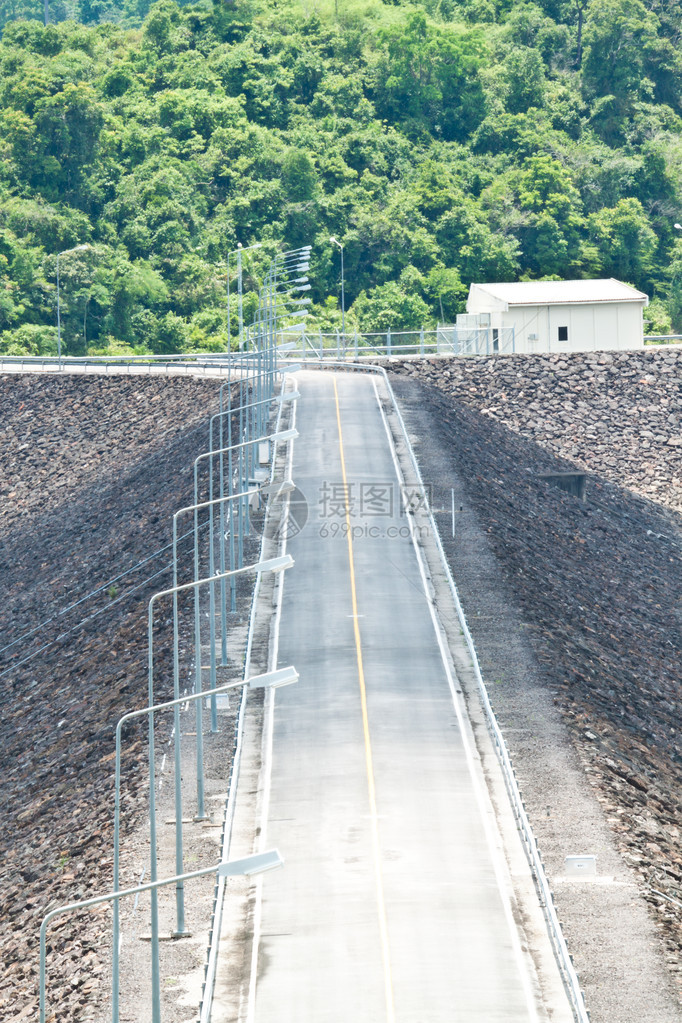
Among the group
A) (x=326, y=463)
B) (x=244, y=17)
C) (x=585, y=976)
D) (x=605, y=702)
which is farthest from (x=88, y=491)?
(x=244, y=17)

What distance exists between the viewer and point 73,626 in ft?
215

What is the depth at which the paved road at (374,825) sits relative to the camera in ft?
102

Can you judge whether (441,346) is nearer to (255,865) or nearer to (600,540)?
(600,540)

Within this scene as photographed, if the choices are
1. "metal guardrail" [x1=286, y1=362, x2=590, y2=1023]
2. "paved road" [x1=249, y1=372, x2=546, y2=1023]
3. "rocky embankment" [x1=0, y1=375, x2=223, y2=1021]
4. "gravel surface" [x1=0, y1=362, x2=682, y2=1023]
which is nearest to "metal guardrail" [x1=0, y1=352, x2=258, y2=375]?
"rocky embankment" [x1=0, y1=375, x2=223, y2=1021]

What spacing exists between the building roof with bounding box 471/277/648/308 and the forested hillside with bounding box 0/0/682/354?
17214mm

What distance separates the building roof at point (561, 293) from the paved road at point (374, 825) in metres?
40.4

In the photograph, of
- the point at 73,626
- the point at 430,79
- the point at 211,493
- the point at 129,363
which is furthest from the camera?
the point at 430,79

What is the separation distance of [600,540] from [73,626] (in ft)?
83.4

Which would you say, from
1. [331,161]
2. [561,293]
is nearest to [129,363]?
[561,293]

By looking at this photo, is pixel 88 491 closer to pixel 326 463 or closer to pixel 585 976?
pixel 326 463

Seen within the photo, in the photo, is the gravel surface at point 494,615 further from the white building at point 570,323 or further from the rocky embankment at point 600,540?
the white building at point 570,323

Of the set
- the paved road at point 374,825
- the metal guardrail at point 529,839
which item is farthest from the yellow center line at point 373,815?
the metal guardrail at point 529,839

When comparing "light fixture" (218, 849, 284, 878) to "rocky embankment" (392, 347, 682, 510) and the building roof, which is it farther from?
the building roof

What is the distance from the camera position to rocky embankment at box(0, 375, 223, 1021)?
3844 centimetres
